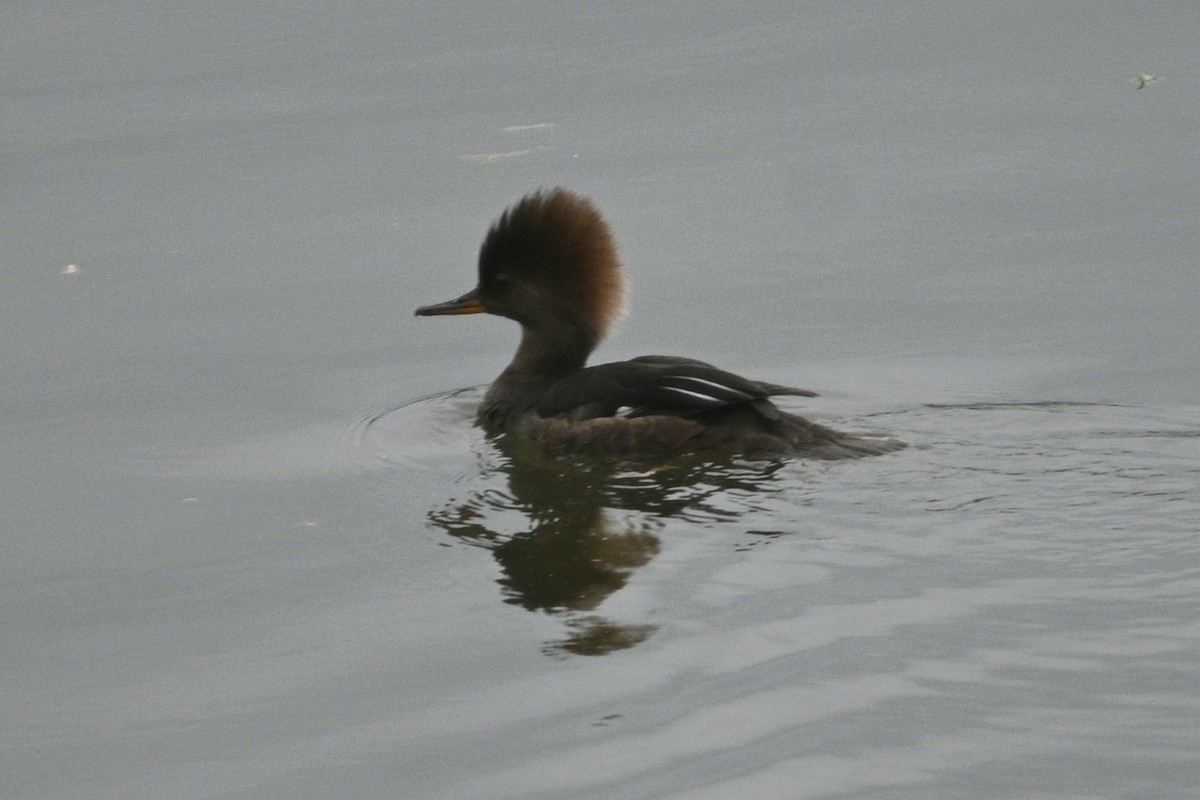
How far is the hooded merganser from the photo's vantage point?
7707mm

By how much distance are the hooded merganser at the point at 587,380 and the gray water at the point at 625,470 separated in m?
0.23

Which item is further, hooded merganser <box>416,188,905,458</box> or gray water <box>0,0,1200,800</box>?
hooded merganser <box>416,188,905,458</box>

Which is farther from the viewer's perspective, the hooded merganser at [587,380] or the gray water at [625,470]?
the hooded merganser at [587,380]

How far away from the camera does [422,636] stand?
5.90 m

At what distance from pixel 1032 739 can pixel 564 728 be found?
1.31 meters

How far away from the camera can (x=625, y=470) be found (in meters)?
7.72

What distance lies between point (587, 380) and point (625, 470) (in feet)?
1.84

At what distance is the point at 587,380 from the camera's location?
26.5 feet

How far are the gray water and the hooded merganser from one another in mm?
226

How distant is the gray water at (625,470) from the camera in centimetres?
507

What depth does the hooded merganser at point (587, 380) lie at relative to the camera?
7707mm

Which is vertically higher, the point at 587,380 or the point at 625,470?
the point at 587,380

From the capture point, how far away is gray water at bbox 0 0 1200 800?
200 inches

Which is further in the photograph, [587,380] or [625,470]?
[587,380]
